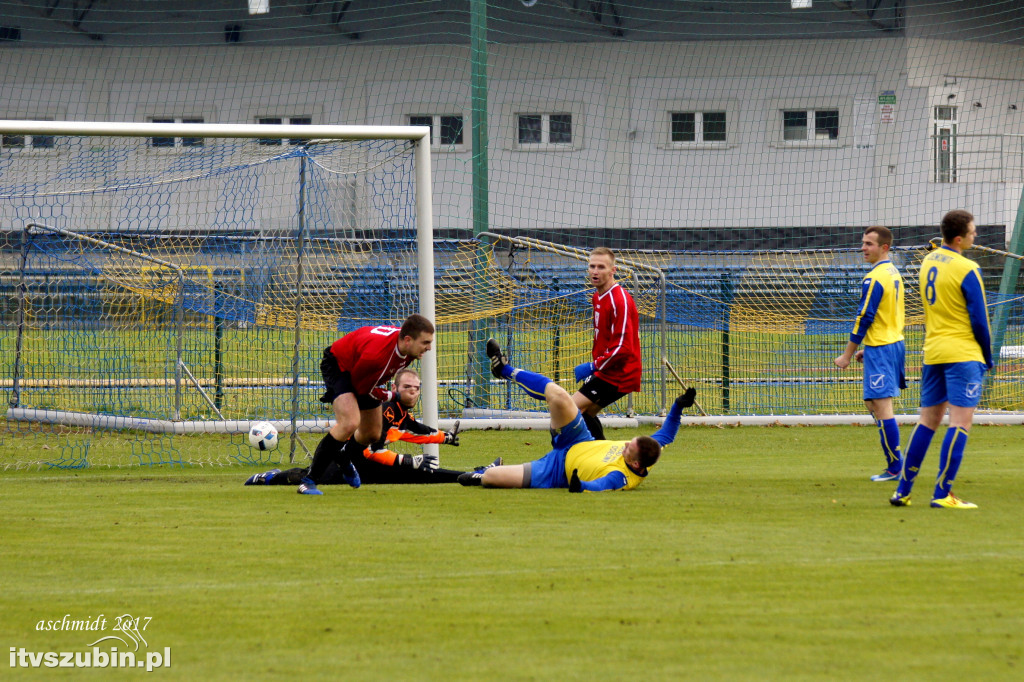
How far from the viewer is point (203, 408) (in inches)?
463

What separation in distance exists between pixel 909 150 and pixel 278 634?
23349 mm

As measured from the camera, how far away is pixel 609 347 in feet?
25.5

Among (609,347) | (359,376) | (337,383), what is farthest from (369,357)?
(609,347)

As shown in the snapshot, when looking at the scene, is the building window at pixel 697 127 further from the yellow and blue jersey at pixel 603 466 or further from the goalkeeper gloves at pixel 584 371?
the yellow and blue jersey at pixel 603 466

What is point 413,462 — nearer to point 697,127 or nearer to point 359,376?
point 359,376

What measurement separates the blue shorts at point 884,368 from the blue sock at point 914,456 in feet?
4.40

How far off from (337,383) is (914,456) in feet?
12.2

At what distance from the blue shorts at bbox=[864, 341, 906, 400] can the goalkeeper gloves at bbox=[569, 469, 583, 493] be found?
2.33 m

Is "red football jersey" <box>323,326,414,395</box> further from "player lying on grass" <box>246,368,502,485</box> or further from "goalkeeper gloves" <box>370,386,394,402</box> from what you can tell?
"player lying on grass" <box>246,368,502,485</box>

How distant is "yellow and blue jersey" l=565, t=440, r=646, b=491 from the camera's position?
691cm

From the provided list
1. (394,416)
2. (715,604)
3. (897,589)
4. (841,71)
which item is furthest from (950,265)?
(841,71)

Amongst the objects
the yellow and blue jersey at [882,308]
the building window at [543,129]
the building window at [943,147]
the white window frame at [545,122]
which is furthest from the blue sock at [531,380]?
the building window at [943,147]

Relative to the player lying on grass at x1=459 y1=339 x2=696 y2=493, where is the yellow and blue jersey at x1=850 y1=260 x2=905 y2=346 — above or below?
above

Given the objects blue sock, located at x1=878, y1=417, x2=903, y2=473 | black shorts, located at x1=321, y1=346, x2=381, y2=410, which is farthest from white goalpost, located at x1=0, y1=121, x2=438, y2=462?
blue sock, located at x1=878, y1=417, x2=903, y2=473
